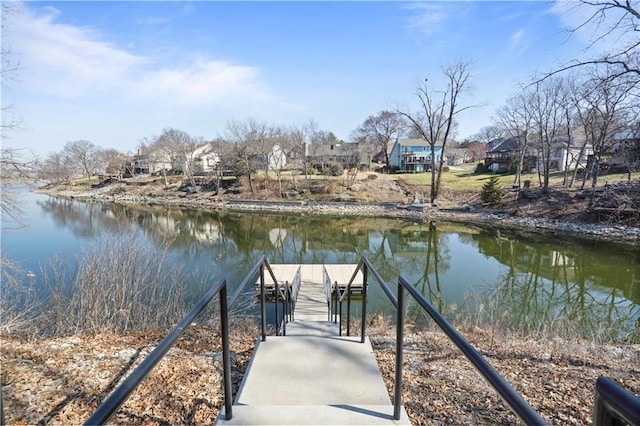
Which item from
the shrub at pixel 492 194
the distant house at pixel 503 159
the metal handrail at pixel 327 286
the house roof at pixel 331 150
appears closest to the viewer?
the metal handrail at pixel 327 286

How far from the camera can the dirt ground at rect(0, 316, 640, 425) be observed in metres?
3.05

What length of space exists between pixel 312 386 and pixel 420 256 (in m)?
14.8

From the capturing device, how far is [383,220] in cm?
2634

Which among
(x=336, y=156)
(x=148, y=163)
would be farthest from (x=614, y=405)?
(x=148, y=163)

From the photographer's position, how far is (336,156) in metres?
45.3

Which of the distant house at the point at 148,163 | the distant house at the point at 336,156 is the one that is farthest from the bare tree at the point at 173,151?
the distant house at the point at 336,156

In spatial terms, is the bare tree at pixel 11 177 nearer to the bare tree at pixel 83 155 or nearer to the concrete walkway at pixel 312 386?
the concrete walkway at pixel 312 386

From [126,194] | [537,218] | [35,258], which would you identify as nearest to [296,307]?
[35,258]

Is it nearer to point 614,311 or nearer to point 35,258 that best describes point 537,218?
point 614,311

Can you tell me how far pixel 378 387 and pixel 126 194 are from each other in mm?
47926

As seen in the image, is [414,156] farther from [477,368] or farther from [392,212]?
[477,368]

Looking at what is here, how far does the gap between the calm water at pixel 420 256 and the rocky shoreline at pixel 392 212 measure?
1931 mm

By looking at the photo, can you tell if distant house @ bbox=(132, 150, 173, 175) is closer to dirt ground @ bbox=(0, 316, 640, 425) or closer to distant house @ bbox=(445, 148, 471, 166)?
distant house @ bbox=(445, 148, 471, 166)

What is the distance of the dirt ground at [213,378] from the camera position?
3.05 m
